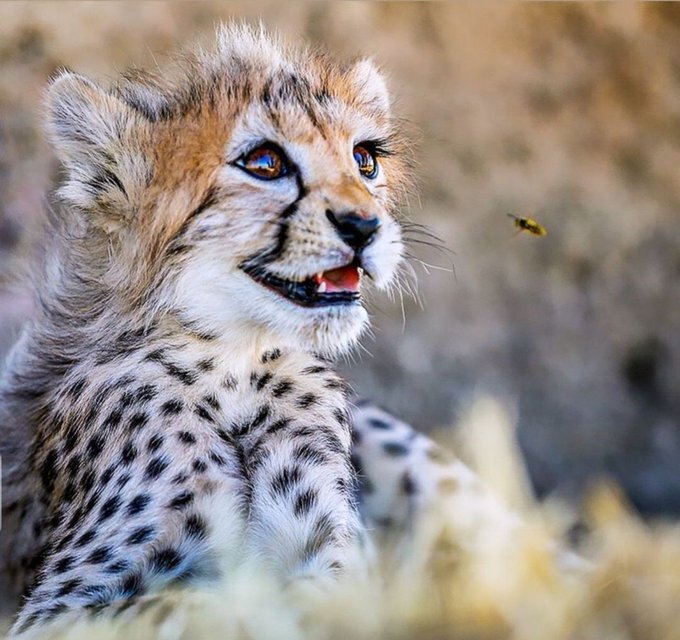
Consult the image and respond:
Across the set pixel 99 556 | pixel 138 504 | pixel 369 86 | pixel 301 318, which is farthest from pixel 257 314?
pixel 369 86

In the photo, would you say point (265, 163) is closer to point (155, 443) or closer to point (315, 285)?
point (315, 285)

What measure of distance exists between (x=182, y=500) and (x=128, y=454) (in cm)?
14

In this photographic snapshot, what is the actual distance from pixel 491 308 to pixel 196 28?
50.8 inches

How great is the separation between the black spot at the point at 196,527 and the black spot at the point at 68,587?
0.19 m

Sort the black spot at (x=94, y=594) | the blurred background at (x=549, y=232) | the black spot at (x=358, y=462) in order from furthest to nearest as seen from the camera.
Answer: the blurred background at (x=549, y=232)
the black spot at (x=358, y=462)
the black spot at (x=94, y=594)

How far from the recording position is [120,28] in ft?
10.0

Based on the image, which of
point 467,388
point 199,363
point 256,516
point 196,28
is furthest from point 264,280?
point 467,388

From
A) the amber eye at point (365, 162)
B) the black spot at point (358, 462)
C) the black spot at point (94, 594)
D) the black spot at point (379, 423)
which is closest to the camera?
the black spot at point (94, 594)

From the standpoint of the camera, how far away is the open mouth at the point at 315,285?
211 cm

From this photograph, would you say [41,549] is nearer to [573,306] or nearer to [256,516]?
[256,516]

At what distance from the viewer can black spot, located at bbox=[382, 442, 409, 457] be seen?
112 inches

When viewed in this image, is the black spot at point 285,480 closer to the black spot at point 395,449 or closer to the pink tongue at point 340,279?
the pink tongue at point 340,279

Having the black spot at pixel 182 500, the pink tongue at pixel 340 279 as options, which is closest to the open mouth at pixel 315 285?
the pink tongue at pixel 340 279

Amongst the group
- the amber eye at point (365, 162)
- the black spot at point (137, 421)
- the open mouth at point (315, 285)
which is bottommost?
the black spot at point (137, 421)
